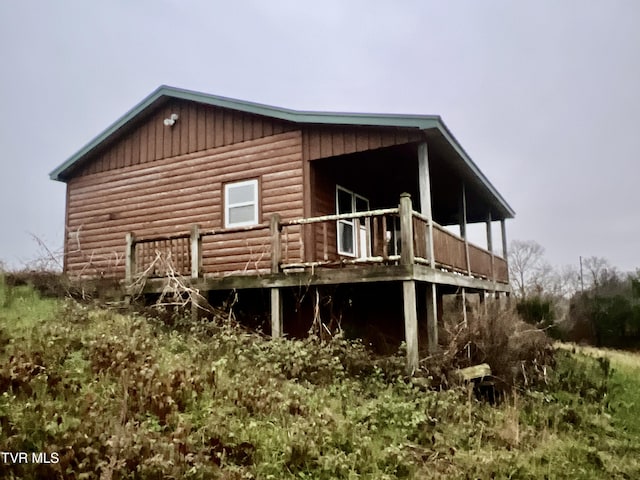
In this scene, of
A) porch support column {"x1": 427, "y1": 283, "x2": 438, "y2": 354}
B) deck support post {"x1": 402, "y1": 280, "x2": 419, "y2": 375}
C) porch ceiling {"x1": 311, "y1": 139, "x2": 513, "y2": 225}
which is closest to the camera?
deck support post {"x1": 402, "y1": 280, "x2": 419, "y2": 375}

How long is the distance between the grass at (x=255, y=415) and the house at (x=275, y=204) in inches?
57.7

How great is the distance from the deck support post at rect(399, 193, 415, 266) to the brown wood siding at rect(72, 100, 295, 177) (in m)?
4.19

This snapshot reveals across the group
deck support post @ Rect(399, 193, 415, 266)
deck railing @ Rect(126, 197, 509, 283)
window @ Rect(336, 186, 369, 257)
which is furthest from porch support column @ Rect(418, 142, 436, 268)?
window @ Rect(336, 186, 369, 257)

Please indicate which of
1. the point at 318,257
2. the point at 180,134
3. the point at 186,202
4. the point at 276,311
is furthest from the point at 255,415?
the point at 180,134

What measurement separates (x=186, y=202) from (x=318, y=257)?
13.4 feet

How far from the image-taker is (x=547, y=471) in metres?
6.31

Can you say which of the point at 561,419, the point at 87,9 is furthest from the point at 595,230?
the point at 561,419

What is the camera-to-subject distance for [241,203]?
41.9 ft

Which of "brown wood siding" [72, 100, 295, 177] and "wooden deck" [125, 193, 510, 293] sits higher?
"brown wood siding" [72, 100, 295, 177]

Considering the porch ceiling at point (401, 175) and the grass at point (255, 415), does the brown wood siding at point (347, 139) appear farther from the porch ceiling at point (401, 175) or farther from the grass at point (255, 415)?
the grass at point (255, 415)

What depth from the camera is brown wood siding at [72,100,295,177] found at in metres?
12.9

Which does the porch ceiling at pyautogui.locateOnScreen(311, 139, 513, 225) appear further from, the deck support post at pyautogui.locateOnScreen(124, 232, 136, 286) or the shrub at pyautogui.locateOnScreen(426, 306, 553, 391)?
the deck support post at pyautogui.locateOnScreen(124, 232, 136, 286)

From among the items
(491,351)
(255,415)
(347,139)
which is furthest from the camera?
(347,139)

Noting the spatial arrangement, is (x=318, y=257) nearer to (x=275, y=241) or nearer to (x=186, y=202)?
(x=275, y=241)
